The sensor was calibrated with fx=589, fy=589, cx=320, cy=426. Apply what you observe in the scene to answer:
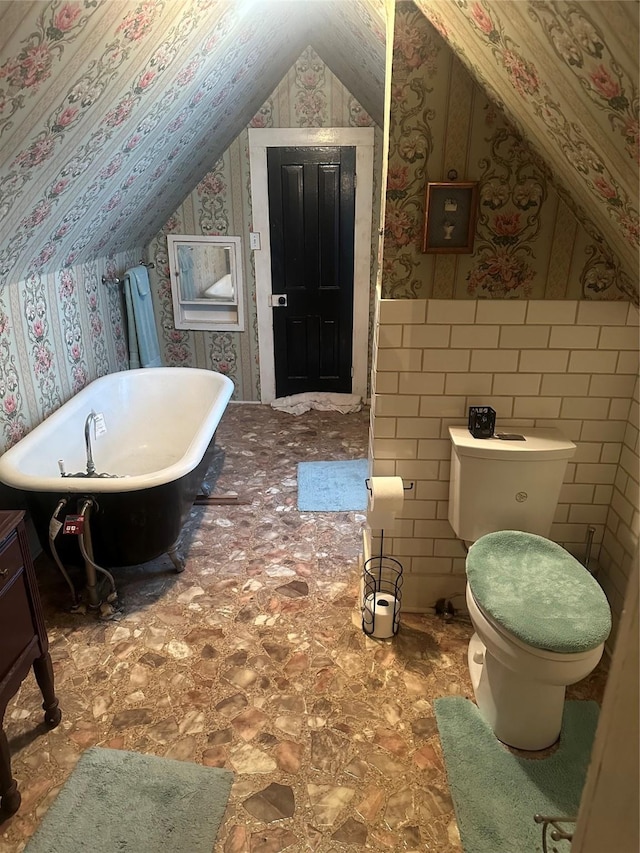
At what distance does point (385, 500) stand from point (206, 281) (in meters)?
3.23

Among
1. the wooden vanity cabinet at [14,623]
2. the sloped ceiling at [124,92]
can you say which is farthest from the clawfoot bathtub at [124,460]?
the sloped ceiling at [124,92]

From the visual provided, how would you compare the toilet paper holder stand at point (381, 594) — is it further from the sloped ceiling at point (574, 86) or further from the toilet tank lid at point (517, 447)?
the sloped ceiling at point (574, 86)

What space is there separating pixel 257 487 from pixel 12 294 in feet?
5.69

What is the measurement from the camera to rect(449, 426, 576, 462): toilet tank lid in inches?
84.7

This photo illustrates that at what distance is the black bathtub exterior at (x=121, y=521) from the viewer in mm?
2449

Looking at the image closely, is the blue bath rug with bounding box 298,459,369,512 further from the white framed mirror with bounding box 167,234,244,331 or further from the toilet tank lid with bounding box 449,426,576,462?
the white framed mirror with bounding box 167,234,244,331

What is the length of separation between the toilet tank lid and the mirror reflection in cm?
314

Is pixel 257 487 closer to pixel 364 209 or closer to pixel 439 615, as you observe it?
pixel 439 615

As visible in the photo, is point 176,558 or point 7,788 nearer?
point 7,788

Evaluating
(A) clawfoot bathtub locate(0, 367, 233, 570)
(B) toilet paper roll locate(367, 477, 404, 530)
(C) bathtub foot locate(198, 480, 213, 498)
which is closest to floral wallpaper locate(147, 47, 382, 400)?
(A) clawfoot bathtub locate(0, 367, 233, 570)

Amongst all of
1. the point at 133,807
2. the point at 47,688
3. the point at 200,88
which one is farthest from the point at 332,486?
the point at 200,88

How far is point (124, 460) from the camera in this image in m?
3.63

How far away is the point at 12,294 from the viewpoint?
2861mm

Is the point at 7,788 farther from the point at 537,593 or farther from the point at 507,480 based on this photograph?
the point at 507,480
